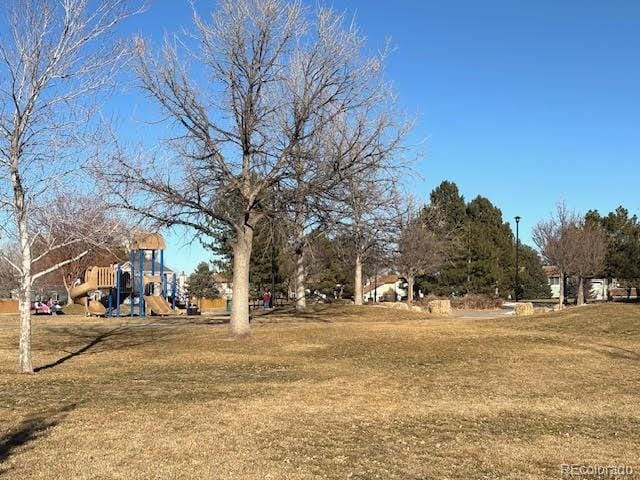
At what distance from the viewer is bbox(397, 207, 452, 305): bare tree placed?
134 ft

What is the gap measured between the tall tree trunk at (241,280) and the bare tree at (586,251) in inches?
1267

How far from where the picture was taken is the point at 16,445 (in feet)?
20.5

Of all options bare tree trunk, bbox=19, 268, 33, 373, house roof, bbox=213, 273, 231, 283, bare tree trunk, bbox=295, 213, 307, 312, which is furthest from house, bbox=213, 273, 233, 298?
bare tree trunk, bbox=19, 268, 33, 373

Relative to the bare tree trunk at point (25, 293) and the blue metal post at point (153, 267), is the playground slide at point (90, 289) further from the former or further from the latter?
the bare tree trunk at point (25, 293)

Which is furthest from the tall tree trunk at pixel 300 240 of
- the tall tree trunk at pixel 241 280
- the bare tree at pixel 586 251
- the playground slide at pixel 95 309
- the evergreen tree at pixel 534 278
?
the evergreen tree at pixel 534 278

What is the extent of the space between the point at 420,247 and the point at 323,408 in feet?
112

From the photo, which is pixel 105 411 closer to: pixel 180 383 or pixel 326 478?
pixel 180 383

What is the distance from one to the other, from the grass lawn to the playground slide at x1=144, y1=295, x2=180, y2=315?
1421cm

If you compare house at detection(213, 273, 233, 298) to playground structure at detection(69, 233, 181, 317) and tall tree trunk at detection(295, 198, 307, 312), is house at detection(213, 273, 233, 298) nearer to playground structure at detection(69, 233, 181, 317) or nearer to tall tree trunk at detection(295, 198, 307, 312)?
playground structure at detection(69, 233, 181, 317)

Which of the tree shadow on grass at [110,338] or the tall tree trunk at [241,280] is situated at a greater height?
the tall tree trunk at [241,280]

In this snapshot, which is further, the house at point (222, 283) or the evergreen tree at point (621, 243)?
the house at point (222, 283)

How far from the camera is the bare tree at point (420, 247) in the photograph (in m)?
40.9

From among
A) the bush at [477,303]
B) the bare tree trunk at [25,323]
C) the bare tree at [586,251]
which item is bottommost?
the bush at [477,303]

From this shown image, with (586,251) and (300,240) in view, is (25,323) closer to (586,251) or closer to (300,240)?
(300,240)
